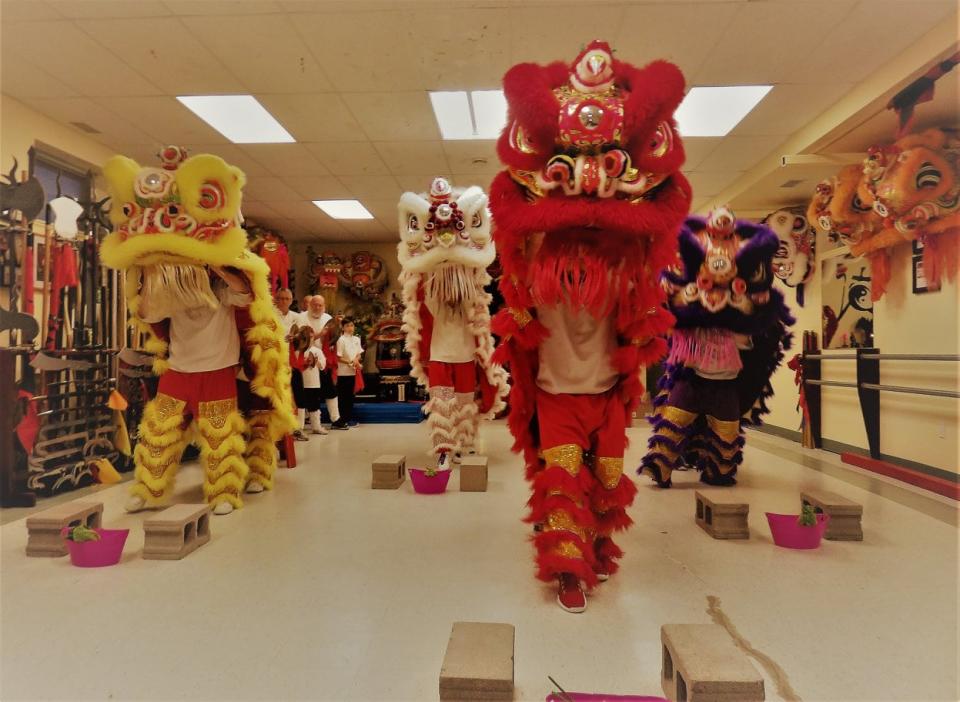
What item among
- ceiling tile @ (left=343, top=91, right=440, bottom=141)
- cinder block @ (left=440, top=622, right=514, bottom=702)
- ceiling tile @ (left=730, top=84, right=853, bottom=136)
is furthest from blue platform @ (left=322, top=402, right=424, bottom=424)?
cinder block @ (left=440, top=622, right=514, bottom=702)

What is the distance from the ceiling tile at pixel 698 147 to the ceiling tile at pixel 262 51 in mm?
3105

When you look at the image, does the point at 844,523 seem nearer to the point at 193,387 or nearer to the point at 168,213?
the point at 193,387

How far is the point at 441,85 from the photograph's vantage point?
13.5 feet

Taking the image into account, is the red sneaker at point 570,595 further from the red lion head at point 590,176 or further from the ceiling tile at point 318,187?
the ceiling tile at point 318,187

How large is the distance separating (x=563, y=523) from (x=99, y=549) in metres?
1.73

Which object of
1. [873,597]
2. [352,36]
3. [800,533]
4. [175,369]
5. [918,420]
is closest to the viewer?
[873,597]

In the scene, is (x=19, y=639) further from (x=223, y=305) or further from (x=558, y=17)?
(x=558, y=17)

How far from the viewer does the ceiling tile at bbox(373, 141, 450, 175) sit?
5.25 meters

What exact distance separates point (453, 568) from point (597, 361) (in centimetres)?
93

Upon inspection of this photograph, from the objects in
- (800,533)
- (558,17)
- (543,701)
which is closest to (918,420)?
(800,533)

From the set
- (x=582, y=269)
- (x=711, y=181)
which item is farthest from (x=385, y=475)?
(x=711, y=181)

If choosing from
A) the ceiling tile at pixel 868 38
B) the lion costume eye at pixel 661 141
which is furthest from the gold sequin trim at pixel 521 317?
the ceiling tile at pixel 868 38

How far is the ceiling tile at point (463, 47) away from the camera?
10.8ft

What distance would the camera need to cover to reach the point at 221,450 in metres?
2.86
